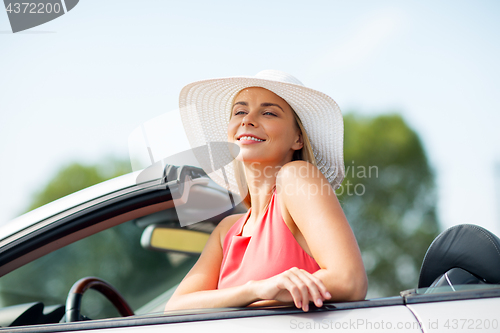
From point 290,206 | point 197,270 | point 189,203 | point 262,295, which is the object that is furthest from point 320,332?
point 189,203

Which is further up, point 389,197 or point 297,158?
point 297,158

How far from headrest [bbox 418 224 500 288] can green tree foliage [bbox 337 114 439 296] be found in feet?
67.6

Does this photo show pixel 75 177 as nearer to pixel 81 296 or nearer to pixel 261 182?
pixel 81 296

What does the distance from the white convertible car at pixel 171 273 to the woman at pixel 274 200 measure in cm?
9

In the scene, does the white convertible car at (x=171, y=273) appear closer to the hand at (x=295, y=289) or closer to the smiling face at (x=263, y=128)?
the hand at (x=295, y=289)

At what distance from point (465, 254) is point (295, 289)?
0.76 m

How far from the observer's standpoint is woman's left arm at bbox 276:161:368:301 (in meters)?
1.26

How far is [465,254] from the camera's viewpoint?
4.98 ft

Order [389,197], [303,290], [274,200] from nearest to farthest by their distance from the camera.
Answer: [303,290] < [274,200] < [389,197]

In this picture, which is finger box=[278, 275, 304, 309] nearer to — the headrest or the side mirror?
the headrest

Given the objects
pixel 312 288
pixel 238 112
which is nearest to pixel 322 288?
pixel 312 288

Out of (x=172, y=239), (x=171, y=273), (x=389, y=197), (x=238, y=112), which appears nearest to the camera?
(x=238, y=112)

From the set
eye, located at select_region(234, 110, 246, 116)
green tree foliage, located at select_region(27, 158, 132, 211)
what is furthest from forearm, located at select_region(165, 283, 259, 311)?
green tree foliage, located at select_region(27, 158, 132, 211)

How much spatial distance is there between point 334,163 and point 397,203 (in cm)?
2276
